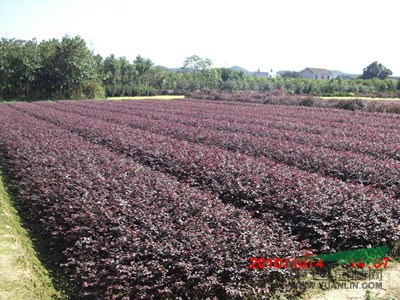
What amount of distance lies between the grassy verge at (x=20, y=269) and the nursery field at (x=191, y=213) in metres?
0.24

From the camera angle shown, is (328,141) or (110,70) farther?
(110,70)

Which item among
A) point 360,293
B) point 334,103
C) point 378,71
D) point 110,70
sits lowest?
point 360,293

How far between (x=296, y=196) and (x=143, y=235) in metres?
2.55

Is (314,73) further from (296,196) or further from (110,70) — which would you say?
(296,196)

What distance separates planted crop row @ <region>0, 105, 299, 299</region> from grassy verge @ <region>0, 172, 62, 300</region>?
0.27 meters

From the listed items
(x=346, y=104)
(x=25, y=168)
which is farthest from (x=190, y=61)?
(x=25, y=168)

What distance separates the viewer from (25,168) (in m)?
7.18

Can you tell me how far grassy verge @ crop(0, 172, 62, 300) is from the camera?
3857mm

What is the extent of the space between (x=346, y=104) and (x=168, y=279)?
1002 inches

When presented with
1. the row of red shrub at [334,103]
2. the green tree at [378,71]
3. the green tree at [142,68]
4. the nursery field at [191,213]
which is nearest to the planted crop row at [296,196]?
the nursery field at [191,213]

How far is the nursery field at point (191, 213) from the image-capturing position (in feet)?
11.3

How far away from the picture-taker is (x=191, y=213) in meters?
4.54

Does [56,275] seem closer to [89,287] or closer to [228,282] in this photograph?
[89,287]

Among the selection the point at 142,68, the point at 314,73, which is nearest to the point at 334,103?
the point at 142,68
